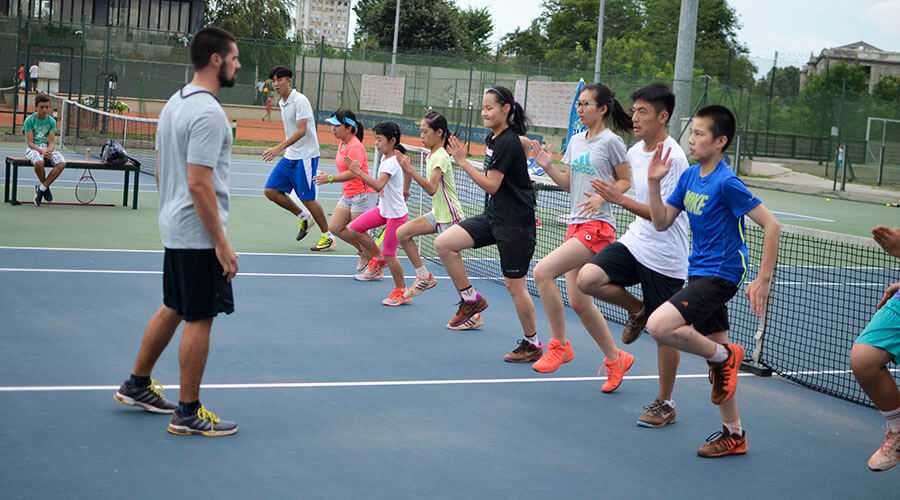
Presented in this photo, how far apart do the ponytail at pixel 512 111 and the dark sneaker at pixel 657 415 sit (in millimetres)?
2196

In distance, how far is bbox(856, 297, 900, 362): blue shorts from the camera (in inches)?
200

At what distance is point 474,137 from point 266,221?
19296mm

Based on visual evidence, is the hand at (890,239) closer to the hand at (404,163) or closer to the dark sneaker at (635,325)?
the dark sneaker at (635,325)

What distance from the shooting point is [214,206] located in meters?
5.15

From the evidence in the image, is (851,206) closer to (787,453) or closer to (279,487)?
(787,453)

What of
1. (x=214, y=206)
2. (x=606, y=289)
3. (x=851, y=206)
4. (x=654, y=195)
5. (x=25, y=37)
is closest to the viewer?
(x=214, y=206)

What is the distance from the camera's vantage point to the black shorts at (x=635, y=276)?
6211 millimetres

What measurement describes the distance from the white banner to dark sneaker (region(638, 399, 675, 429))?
22.9 meters

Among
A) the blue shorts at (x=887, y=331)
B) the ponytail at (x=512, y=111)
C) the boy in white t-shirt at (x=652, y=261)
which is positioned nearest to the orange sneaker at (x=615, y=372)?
the boy in white t-shirt at (x=652, y=261)

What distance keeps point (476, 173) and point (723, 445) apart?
2442 millimetres

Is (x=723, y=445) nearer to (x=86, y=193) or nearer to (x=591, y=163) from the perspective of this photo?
(x=591, y=163)

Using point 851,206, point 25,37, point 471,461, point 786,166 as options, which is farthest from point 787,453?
point 786,166

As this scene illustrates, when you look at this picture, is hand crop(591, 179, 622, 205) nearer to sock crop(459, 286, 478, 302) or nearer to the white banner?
sock crop(459, 286, 478, 302)

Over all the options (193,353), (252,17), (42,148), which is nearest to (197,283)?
(193,353)
